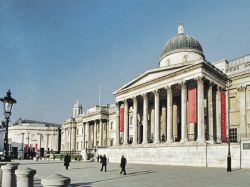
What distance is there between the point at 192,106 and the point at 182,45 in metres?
16.2

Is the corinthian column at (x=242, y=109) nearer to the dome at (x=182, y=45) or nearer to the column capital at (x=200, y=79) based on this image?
the column capital at (x=200, y=79)

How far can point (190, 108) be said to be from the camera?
1553 inches

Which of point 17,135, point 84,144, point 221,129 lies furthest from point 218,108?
point 17,135

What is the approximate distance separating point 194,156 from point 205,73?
10.2 meters

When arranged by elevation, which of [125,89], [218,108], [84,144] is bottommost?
[84,144]

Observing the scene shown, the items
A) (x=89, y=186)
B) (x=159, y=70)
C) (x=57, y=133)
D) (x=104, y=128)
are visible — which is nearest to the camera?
(x=89, y=186)

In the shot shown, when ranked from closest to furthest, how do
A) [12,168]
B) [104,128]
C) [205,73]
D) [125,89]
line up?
[12,168]
[205,73]
[125,89]
[104,128]

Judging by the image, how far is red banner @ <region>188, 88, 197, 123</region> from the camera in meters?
39.0

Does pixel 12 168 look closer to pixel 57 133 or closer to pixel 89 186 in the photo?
pixel 89 186

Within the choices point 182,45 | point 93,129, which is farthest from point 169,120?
point 93,129

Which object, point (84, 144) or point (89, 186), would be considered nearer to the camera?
point (89, 186)

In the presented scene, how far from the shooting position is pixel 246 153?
1240 inches

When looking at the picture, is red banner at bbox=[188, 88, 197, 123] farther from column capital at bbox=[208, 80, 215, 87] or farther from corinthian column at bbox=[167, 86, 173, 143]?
corinthian column at bbox=[167, 86, 173, 143]

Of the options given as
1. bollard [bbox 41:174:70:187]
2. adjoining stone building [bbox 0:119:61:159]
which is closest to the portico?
bollard [bbox 41:174:70:187]
